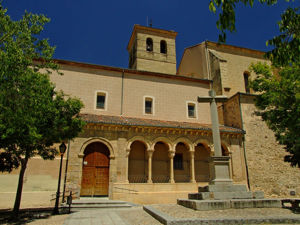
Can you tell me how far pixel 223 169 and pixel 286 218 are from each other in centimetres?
394

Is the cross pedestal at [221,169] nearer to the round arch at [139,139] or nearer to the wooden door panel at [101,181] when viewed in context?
the round arch at [139,139]

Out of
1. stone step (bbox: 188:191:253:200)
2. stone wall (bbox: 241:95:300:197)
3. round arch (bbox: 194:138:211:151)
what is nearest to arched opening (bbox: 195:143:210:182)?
round arch (bbox: 194:138:211:151)

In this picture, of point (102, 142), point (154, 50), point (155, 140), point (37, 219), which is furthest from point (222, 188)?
point (154, 50)

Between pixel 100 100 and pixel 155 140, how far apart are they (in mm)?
5957

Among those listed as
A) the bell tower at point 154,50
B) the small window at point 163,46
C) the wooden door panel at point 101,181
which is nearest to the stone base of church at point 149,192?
the wooden door panel at point 101,181

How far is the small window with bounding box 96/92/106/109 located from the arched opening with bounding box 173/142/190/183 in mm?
7242

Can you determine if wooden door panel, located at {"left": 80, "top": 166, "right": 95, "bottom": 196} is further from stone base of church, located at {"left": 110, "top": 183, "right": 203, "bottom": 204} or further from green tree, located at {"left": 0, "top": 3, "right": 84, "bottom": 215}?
green tree, located at {"left": 0, "top": 3, "right": 84, "bottom": 215}

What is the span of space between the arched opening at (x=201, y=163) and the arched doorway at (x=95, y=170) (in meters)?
7.59

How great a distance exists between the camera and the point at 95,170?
16.6 m

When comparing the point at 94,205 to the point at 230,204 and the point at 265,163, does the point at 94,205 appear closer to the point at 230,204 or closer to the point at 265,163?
the point at 230,204

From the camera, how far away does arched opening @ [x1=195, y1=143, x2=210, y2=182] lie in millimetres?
19375

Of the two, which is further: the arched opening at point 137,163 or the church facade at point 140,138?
the arched opening at point 137,163

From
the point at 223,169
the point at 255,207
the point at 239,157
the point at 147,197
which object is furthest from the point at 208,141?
the point at 255,207

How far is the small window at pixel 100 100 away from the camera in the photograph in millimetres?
19578
